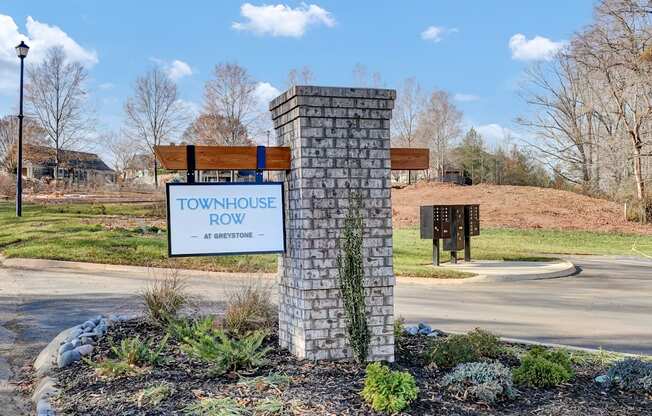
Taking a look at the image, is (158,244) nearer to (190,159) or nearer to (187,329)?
(187,329)

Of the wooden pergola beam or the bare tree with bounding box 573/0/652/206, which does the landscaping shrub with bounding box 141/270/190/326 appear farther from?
the bare tree with bounding box 573/0/652/206

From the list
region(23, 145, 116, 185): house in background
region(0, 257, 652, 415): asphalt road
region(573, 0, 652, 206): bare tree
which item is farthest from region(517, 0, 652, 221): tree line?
region(23, 145, 116, 185): house in background

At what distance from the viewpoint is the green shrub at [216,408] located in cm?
382

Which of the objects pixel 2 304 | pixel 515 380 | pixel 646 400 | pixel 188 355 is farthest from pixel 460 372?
pixel 2 304

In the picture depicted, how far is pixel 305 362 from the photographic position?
5125mm

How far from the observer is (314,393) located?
424 centimetres

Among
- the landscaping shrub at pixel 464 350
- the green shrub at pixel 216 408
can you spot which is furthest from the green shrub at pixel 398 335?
the green shrub at pixel 216 408

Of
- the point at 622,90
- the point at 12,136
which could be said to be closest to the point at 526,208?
the point at 622,90

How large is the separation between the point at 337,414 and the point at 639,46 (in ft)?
110

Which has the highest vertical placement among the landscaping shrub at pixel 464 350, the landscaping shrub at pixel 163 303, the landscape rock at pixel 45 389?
the landscaping shrub at pixel 163 303

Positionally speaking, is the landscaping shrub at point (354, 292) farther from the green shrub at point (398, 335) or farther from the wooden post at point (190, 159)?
the wooden post at point (190, 159)

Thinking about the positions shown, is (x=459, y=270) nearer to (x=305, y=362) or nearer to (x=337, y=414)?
(x=305, y=362)

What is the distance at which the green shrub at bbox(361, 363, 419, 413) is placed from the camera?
389 centimetres

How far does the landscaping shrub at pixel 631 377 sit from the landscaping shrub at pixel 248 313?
133 inches
